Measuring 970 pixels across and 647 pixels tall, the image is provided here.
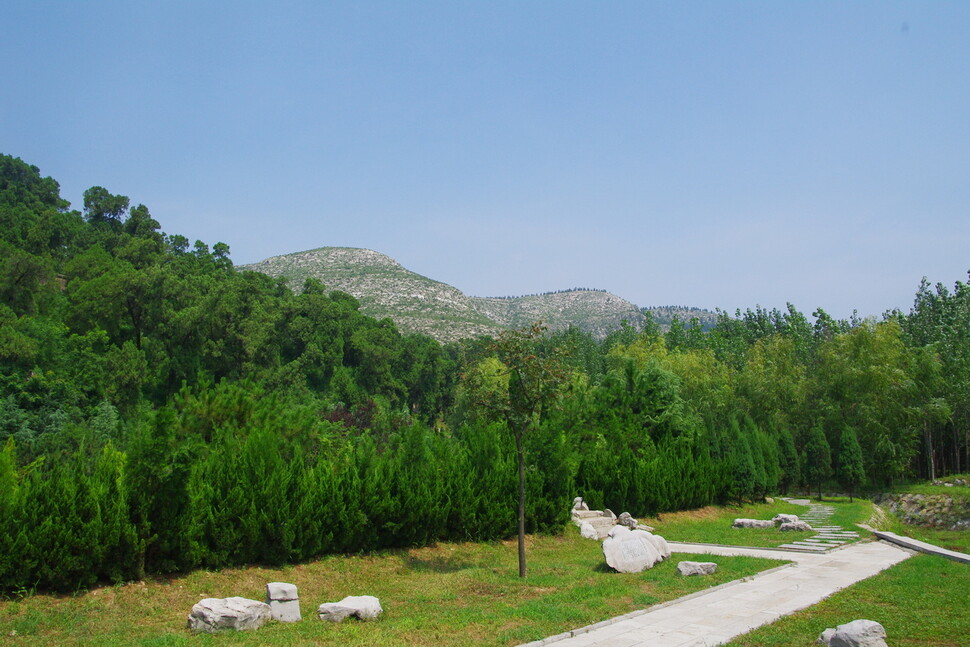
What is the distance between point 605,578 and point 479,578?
7.44 feet

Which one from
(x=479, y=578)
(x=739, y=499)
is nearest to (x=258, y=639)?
(x=479, y=578)

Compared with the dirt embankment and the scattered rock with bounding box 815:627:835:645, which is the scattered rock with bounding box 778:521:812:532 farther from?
the scattered rock with bounding box 815:627:835:645

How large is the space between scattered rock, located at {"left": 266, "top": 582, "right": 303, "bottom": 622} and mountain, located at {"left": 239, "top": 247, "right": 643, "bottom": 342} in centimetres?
10271

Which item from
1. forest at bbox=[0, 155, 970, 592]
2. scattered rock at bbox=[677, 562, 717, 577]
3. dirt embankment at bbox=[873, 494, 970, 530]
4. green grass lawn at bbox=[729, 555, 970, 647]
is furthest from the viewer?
dirt embankment at bbox=[873, 494, 970, 530]

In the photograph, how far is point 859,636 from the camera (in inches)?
251

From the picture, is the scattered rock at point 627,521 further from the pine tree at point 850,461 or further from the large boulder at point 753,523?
the pine tree at point 850,461

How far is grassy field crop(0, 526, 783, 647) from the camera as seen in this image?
7594 millimetres

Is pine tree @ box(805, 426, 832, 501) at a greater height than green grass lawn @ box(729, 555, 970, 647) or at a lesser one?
lesser

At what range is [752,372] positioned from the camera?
46.0 metres

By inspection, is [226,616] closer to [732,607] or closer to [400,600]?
[400,600]

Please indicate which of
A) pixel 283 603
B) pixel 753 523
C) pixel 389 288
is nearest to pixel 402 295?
pixel 389 288

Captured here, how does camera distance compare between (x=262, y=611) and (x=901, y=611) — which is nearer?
(x=262, y=611)

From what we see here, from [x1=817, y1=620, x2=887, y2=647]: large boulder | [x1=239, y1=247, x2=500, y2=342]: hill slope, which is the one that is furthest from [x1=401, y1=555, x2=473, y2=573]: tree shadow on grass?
[x1=239, y1=247, x2=500, y2=342]: hill slope

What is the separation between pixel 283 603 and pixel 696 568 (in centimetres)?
722
